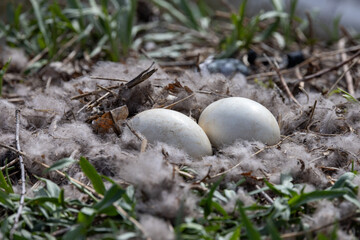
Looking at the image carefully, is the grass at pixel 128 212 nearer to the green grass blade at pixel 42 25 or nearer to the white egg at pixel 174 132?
the white egg at pixel 174 132

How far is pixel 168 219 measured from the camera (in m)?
1.21

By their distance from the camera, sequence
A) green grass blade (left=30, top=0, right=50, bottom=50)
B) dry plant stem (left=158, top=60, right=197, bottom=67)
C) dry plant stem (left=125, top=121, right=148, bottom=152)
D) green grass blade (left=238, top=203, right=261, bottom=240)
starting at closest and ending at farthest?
green grass blade (left=238, top=203, right=261, bottom=240) < dry plant stem (left=125, top=121, right=148, bottom=152) < dry plant stem (left=158, top=60, right=197, bottom=67) < green grass blade (left=30, top=0, right=50, bottom=50)

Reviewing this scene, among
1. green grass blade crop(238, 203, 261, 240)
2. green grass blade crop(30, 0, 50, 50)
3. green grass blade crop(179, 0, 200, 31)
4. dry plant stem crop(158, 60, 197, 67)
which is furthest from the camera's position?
green grass blade crop(179, 0, 200, 31)

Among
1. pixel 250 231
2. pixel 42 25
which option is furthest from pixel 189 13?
pixel 250 231

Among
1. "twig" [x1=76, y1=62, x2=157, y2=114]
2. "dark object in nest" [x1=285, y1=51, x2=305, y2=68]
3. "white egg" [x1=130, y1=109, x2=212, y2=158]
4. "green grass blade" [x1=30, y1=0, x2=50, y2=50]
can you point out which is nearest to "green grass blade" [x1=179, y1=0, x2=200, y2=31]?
"dark object in nest" [x1=285, y1=51, x2=305, y2=68]

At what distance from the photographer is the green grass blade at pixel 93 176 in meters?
1.31

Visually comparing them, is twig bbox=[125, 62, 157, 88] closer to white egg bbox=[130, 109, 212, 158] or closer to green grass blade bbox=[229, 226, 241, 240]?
white egg bbox=[130, 109, 212, 158]

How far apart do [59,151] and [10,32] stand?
2.08 meters

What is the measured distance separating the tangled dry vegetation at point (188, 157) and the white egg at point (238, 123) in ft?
0.15

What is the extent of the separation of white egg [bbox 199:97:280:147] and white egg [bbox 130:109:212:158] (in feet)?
0.26

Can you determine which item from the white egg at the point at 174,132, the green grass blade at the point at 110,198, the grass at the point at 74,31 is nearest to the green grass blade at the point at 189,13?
the grass at the point at 74,31

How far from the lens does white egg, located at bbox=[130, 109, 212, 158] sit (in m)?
1.58

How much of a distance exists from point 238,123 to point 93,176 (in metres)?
0.63

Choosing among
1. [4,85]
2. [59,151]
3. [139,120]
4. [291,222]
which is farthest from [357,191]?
[4,85]
